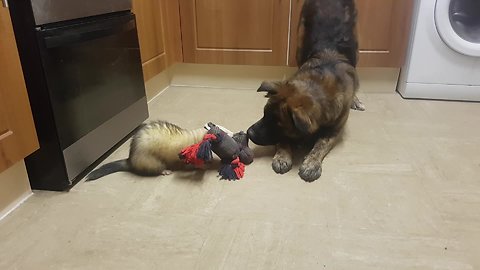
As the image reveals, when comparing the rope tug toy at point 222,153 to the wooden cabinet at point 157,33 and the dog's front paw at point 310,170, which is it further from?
the wooden cabinet at point 157,33

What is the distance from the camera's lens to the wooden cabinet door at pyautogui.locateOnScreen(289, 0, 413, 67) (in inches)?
90.5

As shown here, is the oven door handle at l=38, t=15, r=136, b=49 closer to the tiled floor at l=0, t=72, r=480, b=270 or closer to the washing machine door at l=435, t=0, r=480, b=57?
the tiled floor at l=0, t=72, r=480, b=270

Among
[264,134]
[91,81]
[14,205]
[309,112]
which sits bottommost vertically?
[14,205]

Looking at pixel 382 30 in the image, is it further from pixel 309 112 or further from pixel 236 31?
pixel 309 112

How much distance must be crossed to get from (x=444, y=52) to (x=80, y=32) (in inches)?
81.5

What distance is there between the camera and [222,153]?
57.5 inches

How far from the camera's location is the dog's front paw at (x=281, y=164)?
59.1 inches

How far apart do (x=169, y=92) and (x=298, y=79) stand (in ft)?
4.08

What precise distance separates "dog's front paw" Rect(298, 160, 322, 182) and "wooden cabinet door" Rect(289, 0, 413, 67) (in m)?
1.20

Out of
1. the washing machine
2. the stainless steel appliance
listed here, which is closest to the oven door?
the stainless steel appliance

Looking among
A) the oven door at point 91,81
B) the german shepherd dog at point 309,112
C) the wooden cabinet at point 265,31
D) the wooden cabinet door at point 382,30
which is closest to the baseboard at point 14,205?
the oven door at point 91,81

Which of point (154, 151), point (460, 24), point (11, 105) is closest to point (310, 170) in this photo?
point (154, 151)

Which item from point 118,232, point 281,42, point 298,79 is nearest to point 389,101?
point 281,42

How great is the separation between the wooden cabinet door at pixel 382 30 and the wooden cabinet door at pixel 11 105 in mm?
1707
